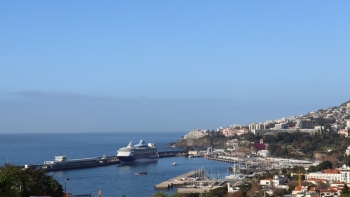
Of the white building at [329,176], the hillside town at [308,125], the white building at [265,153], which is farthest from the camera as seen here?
the hillside town at [308,125]

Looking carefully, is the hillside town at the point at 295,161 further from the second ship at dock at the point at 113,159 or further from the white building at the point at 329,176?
the second ship at dock at the point at 113,159

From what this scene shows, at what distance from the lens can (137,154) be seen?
56719mm

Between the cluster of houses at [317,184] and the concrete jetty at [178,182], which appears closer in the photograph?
the cluster of houses at [317,184]

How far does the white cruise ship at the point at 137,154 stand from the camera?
54.2 m

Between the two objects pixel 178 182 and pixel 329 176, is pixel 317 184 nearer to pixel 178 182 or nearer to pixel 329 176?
pixel 329 176

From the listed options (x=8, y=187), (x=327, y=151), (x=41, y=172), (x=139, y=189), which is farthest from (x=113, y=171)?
(x=8, y=187)

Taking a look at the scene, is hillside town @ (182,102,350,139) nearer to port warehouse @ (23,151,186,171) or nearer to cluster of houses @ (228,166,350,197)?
port warehouse @ (23,151,186,171)

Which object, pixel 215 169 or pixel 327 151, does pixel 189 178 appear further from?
pixel 327 151

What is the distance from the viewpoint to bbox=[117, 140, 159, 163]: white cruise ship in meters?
54.2

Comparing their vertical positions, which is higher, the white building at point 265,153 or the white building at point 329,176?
the white building at point 265,153

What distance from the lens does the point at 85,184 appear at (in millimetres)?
33344

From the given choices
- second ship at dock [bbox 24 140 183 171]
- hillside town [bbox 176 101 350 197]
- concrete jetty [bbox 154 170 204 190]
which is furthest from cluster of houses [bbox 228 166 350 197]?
second ship at dock [bbox 24 140 183 171]

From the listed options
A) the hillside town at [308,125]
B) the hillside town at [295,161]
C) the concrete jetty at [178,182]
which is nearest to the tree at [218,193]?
the hillside town at [295,161]

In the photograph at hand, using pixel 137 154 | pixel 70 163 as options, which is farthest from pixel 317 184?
pixel 137 154
